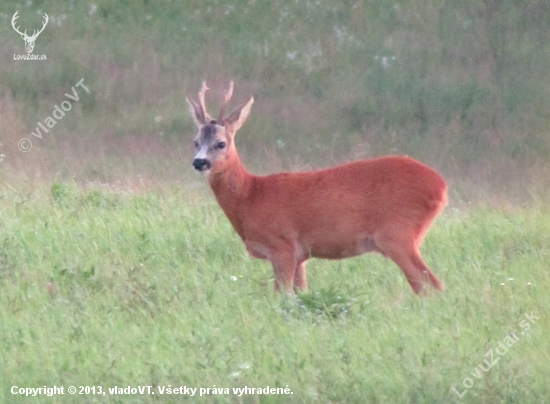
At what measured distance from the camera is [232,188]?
25.2ft

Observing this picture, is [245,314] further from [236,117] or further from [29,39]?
[29,39]

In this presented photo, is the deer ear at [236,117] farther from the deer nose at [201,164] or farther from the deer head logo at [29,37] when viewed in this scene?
the deer head logo at [29,37]

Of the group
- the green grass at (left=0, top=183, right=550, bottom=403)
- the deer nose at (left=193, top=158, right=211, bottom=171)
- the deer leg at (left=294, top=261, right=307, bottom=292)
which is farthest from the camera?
the deer nose at (left=193, top=158, right=211, bottom=171)

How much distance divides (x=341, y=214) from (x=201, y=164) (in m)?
1.02

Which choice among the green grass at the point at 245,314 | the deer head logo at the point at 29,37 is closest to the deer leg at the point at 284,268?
the green grass at the point at 245,314

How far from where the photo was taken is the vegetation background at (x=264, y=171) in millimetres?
5535

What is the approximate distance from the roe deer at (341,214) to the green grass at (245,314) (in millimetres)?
195

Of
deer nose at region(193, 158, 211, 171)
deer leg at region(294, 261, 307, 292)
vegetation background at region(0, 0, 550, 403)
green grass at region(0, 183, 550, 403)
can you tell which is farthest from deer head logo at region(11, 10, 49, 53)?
deer leg at region(294, 261, 307, 292)

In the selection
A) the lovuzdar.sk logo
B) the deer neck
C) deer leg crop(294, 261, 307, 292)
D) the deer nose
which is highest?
the deer nose

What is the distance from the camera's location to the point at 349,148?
15.9m

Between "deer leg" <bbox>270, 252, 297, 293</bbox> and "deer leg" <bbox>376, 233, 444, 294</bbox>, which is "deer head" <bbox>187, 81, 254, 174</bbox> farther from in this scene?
"deer leg" <bbox>376, 233, 444, 294</bbox>

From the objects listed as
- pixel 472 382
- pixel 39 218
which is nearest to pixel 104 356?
pixel 472 382

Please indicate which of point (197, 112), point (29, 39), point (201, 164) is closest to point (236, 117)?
point (197, 112)

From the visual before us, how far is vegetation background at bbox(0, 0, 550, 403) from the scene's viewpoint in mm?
5535
